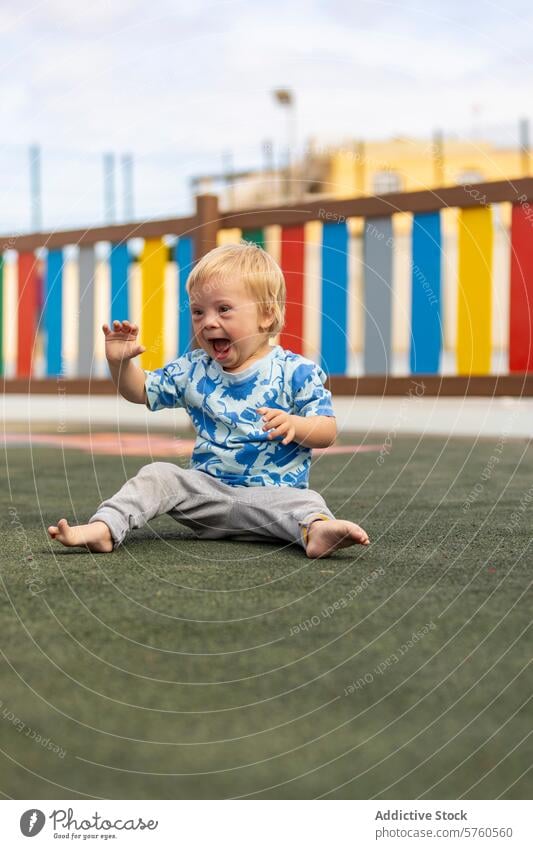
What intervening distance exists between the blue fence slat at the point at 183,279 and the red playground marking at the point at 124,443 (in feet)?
2.02

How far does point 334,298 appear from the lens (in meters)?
6.27

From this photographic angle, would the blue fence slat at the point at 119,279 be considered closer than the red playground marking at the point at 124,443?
No

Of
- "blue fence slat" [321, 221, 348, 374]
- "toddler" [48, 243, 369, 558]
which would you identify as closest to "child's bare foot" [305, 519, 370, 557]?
"toddler" [48, 243, 369, 558]

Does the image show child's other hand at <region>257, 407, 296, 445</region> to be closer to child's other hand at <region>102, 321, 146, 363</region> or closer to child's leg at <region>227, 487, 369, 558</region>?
child's leg at <region>227, 487, 369, 558</region>

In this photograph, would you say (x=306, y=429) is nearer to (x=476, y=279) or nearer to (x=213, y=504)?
(x=213, y=504)

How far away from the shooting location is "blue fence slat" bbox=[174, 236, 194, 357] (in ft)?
21.8

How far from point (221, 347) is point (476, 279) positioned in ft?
10.9

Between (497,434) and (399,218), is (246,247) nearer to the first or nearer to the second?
(399,218)

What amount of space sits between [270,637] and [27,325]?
638cm

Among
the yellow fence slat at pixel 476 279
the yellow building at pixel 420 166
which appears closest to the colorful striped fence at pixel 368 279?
the yellow fence slat at pixel 476 279

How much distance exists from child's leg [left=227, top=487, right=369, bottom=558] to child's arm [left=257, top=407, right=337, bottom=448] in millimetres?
137

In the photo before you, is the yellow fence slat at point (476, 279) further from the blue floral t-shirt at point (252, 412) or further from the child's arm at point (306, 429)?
the child's arm at point (306, 429)

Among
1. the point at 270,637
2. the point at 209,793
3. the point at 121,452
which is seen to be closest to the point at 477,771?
the point at 209,793

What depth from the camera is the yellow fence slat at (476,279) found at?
579cm
